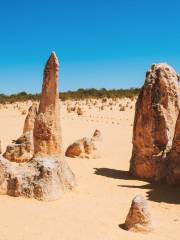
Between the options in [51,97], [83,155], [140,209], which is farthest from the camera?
[83,155]

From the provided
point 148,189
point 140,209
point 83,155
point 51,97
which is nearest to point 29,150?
point 83,155

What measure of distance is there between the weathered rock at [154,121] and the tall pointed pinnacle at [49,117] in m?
2.55

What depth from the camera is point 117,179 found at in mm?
11531

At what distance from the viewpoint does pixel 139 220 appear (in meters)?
7.27

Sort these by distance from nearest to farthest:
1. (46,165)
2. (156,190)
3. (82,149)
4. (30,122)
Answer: (46,165) < (156,190) < (82,149) < (30,122)

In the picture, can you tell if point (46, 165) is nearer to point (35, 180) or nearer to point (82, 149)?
point (35, 180)

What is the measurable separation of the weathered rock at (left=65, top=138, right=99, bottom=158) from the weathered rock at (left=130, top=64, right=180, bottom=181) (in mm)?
2688

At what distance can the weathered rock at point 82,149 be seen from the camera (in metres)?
14.5

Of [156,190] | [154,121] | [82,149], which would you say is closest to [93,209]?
[156,190]

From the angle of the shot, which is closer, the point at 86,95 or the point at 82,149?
the point at 82,149

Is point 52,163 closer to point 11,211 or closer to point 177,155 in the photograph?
point 11,211

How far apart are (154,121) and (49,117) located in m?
3.07

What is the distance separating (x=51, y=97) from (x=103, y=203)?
2.77m

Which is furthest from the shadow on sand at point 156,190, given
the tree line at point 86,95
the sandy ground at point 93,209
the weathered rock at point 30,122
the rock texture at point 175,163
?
the tree line at point 86,95
